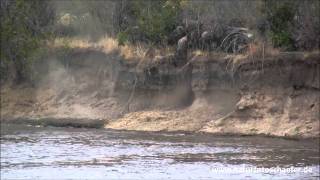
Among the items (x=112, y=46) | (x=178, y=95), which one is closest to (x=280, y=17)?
(x=178, y=95)

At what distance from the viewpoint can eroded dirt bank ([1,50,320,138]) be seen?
98.1 feet

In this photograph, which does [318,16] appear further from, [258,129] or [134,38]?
[134,38]

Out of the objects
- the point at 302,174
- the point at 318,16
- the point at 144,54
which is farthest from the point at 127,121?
the point at 302,174

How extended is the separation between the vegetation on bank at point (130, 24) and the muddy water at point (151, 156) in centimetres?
639

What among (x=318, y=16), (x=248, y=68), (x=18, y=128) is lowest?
(x=18, y=128)

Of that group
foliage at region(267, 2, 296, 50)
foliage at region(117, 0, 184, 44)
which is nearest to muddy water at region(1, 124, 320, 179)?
foliage at region(267, 2, 296, 50)

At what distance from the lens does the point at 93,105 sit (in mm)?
37656

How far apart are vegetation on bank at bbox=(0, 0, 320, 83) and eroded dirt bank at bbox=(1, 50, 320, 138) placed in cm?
98

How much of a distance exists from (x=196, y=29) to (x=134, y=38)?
13.9 feet

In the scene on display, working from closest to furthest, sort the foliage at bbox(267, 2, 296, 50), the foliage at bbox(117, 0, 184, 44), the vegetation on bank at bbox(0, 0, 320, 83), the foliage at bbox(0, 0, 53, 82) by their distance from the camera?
the vegetation on bank at bbox(0, 0, 320, 83) < the foliage at bbox(267, 2, 296, 50) < the foliage at bbox(117, 0, 184, 44) < the foliage at bbox(0, 0, 53, 82)

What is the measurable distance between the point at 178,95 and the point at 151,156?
10.7 metres

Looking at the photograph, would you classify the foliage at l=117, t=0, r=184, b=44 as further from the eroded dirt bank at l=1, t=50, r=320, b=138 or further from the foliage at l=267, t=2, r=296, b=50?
the foliage at l=267, t=2, r=296, b=50

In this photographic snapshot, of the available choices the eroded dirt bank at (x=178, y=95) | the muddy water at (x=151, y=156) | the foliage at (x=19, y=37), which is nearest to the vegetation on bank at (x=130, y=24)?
the foliage at (x=19, y=37)

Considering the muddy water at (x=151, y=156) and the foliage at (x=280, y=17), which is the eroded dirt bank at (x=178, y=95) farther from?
the foliage at (x=280, y=17)
